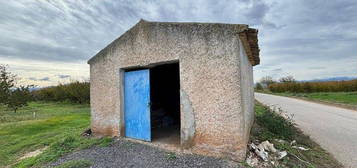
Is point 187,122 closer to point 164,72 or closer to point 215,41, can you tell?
point 215,41

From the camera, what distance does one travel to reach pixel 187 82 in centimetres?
486

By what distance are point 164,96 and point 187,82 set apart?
14.9ft

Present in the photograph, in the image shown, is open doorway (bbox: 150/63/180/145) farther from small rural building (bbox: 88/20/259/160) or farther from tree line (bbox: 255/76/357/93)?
tree line (bbox: 255/76/357/93)

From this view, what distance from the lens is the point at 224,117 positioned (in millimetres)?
4465

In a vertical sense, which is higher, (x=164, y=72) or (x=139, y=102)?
(x=164, y=72)

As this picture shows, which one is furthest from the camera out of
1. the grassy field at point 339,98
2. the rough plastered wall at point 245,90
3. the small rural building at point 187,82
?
the grassy field at point 339,98

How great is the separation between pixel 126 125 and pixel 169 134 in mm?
1516

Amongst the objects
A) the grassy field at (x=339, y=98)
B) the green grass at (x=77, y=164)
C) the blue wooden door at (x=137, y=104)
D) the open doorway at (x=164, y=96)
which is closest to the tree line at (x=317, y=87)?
the grassy field at (x=339, y=98)

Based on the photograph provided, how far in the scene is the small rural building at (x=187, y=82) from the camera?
174 inches

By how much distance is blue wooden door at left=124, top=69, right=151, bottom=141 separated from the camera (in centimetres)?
575

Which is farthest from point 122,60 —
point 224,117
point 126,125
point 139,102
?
point 224,117

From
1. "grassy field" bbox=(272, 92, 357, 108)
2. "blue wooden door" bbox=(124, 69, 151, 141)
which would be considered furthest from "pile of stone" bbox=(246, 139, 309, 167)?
"grassy field" bbox=(272, 92, 357, 108)

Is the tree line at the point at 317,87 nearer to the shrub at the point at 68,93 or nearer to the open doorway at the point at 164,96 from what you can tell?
the open doorway at the point at 164,96

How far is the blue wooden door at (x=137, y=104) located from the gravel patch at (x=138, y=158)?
435 millimetres
